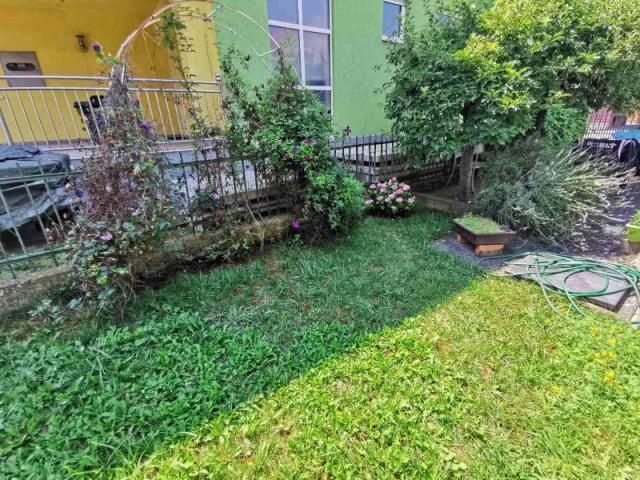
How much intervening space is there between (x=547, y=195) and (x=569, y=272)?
1.25m

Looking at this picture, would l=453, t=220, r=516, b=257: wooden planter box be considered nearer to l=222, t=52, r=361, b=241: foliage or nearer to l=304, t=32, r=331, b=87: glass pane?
l=222, t=52, r=361, b=241: foliage

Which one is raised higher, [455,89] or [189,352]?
[455,89]

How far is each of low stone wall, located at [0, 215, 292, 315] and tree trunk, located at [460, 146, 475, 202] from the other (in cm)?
297

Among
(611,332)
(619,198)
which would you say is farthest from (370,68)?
(611,332)

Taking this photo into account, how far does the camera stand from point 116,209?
2256 mm

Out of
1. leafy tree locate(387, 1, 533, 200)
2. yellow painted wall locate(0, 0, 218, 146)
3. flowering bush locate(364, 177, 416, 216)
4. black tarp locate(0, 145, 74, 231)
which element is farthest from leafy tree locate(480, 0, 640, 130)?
yellow painted wall locate(0, 0, 218, 146)

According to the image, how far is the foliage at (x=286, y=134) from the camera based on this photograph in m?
3.07

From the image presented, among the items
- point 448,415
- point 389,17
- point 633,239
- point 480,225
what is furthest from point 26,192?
point 389,17

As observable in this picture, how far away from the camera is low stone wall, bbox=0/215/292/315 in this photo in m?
2.32

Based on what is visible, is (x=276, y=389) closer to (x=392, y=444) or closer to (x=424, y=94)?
(x=392, y=444)

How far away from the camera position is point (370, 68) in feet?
25.2

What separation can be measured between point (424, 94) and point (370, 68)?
4.42 m

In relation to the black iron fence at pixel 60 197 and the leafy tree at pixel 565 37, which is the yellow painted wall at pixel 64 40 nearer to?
the black iron fence at pixel 60 197

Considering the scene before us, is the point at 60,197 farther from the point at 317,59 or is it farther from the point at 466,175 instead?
the point at 317,59
